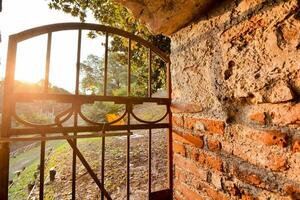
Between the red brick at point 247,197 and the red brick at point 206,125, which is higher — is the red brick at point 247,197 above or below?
below

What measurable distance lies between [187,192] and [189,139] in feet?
1.02

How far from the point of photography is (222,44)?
3.41ft

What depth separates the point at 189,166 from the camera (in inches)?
51.2

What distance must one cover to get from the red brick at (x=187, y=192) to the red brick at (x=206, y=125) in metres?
0.35

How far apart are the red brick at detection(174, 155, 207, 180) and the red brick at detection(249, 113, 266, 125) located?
420mm

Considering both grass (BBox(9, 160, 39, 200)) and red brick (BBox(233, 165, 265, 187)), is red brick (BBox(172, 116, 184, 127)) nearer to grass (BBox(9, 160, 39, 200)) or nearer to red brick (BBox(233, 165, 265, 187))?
red brick (BBox(233, 165, 265, 187))

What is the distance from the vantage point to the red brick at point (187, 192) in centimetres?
123

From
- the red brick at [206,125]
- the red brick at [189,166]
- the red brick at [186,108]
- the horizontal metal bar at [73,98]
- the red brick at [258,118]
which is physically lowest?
the red brick at [189,166]

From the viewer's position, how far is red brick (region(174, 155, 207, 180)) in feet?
3.89

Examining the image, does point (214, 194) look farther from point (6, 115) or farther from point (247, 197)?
point (6, 115)

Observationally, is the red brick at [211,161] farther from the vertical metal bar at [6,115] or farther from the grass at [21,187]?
the grass at [21,187]

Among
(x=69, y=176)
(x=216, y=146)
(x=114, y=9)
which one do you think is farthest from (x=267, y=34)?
(x=69, y=176)

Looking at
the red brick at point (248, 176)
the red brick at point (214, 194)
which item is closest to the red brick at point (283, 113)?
the red brick at point (248, 176)

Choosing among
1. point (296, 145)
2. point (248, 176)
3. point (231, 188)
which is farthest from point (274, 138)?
point (231, 188)
